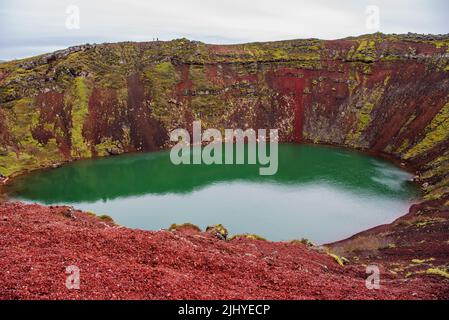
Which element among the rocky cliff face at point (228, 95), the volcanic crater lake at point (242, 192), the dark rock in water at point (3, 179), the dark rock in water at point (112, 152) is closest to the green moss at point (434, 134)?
the rocky cliff face at point (228, 95)

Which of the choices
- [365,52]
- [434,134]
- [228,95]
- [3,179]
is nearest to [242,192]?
[434,134]

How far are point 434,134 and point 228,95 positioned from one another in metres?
46.6

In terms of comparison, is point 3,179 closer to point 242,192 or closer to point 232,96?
point 242,192

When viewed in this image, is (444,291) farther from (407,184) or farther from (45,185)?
(45,185)

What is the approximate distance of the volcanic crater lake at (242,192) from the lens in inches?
1753

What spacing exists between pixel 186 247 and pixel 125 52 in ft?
280

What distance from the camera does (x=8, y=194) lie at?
183 feet

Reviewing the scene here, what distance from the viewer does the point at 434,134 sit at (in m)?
66.9

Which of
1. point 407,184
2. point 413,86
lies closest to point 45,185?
point 407,184

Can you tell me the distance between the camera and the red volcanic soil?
1248cm

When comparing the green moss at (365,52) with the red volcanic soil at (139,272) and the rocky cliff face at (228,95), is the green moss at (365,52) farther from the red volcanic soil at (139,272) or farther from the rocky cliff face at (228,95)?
the red volcanic soil at (139,272)

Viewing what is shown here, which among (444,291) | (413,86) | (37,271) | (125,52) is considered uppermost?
(125,52)

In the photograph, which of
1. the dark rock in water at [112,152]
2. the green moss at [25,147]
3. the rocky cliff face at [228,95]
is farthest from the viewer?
the dark rock in water at [112,152]

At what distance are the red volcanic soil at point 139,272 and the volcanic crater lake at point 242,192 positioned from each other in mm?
22972
